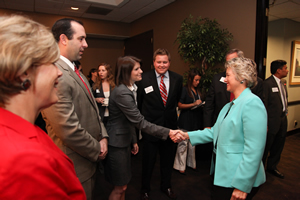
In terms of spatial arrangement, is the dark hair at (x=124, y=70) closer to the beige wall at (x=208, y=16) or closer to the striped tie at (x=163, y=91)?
the striped tie at (x=163, y=91)

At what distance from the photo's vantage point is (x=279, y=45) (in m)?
5.31

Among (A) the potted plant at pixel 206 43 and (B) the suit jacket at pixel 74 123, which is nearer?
(B) the suit jacket at pixel 74 123

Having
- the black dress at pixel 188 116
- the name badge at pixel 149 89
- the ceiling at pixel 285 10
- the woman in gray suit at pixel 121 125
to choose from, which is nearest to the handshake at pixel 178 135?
the woman in gray suit at pixel 121 125

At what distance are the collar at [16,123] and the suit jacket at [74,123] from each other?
609 mm

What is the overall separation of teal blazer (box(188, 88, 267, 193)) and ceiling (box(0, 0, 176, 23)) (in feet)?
14.1

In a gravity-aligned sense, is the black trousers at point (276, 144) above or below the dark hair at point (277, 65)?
below

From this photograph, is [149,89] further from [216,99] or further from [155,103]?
[216,99]

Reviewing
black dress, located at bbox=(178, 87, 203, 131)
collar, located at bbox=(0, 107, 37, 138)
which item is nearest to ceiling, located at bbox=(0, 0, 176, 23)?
black dress, located at bbox=(178, 87, 203, 131)

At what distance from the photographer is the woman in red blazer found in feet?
1.56

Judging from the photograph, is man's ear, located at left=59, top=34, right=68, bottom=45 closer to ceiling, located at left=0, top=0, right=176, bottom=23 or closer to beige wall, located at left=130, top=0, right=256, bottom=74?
beige wall, located at left=130, top=0, right=256, bottom=74

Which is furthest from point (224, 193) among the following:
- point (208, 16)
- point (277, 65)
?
point (208, 16)

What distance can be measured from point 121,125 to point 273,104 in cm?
271

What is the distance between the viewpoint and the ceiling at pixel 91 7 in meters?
4.88

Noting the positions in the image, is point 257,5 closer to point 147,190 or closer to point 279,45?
point 279,45
